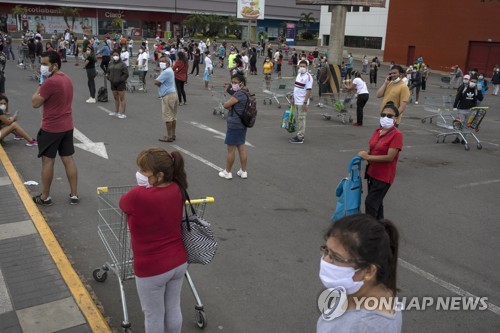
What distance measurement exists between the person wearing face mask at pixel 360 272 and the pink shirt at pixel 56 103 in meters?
5.32

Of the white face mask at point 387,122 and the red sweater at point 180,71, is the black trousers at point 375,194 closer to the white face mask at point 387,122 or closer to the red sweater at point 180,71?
the white face mask at point 387,122

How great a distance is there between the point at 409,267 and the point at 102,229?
3551 mm

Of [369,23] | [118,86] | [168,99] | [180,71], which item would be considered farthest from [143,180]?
[369,23]

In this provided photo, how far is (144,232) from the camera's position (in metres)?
3.36

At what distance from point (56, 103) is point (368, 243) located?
550cm

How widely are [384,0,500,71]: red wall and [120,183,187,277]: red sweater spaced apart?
40.0m

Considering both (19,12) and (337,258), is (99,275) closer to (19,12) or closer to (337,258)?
(337,258)

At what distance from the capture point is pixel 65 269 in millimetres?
4949

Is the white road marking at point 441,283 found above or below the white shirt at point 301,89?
below

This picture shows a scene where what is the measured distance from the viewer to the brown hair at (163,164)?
3.33 meters

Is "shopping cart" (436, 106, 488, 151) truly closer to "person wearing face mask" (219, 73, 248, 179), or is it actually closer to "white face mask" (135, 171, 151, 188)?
"person wearing face mask" (219, 73, 248, 179)

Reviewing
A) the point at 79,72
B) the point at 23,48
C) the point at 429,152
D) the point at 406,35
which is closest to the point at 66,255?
the point at 429,152

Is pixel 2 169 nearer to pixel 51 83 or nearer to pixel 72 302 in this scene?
pixel 51 83

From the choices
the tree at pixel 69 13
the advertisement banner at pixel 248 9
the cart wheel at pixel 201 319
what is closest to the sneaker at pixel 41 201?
the cart wheel at pixel 201 319
